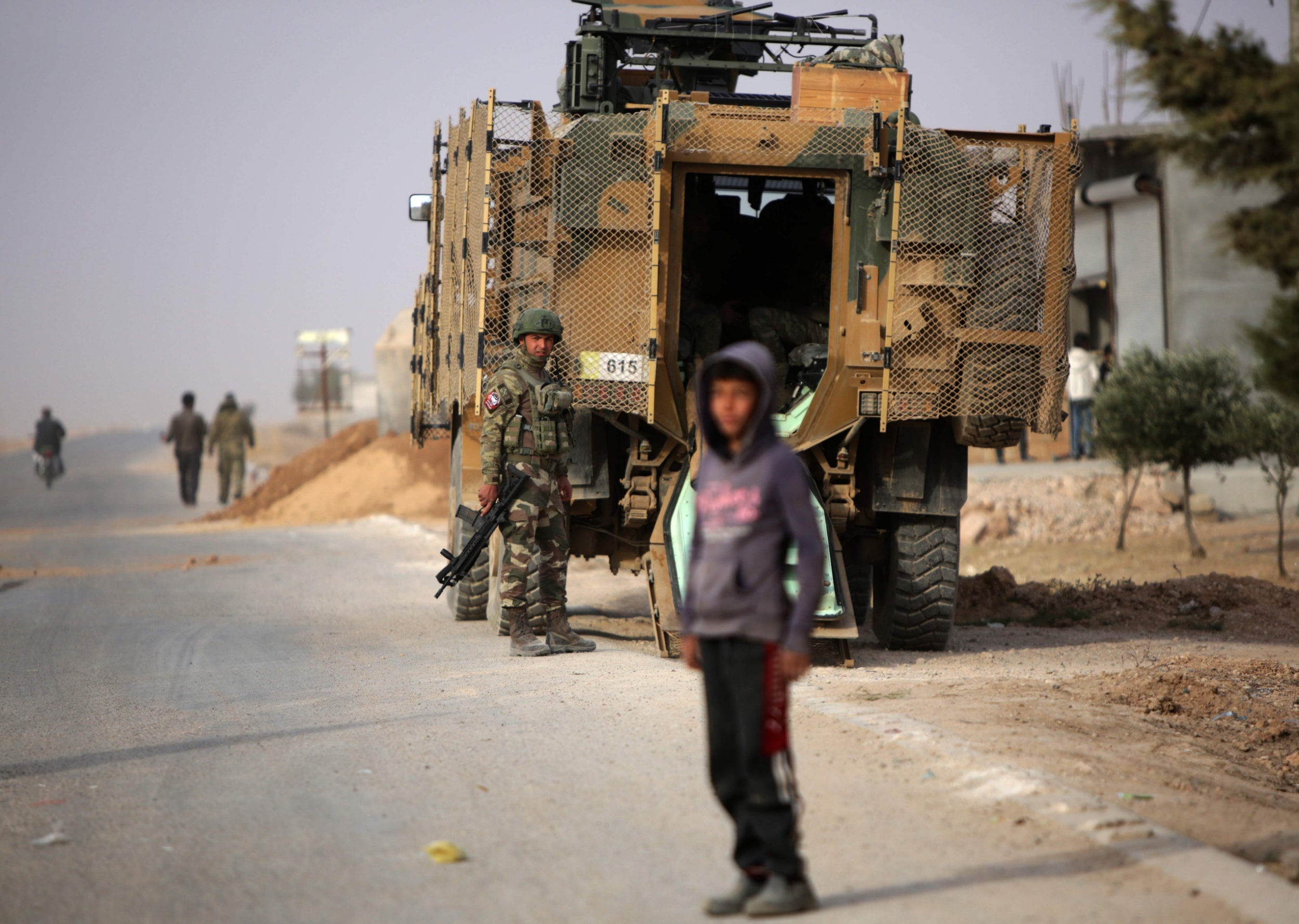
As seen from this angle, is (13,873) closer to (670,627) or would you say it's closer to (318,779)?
(318,779)

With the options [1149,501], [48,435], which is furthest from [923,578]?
[48,435]

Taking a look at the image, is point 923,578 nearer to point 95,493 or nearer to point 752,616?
point 752,616

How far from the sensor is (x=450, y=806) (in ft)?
15.2

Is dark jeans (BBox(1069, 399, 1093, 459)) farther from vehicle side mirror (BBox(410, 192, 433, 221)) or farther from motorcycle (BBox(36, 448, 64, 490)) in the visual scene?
motorcycle (BBox(36, 448, 64, 490))

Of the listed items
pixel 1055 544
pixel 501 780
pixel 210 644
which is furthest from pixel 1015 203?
pixel 1055 544

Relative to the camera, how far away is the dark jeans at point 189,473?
86.9 feet

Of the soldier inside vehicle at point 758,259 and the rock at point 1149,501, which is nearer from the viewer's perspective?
the soldier inside vehicle at point 758,259

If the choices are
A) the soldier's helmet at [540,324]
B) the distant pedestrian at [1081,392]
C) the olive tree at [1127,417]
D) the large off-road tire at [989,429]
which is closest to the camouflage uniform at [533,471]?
the soldier's helmet at [540,324]

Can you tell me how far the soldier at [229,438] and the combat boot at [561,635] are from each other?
720 inches

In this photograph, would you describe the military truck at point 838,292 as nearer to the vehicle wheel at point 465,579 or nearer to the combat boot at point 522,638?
the combat boot at point 522,638

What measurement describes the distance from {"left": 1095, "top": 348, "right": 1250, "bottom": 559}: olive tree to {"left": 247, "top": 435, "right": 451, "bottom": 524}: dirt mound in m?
12.1

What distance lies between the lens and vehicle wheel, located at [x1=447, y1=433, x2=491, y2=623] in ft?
32.9

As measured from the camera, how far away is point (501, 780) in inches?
194

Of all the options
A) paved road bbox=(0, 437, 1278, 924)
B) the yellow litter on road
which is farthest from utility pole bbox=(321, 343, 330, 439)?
the yellow litter on road
